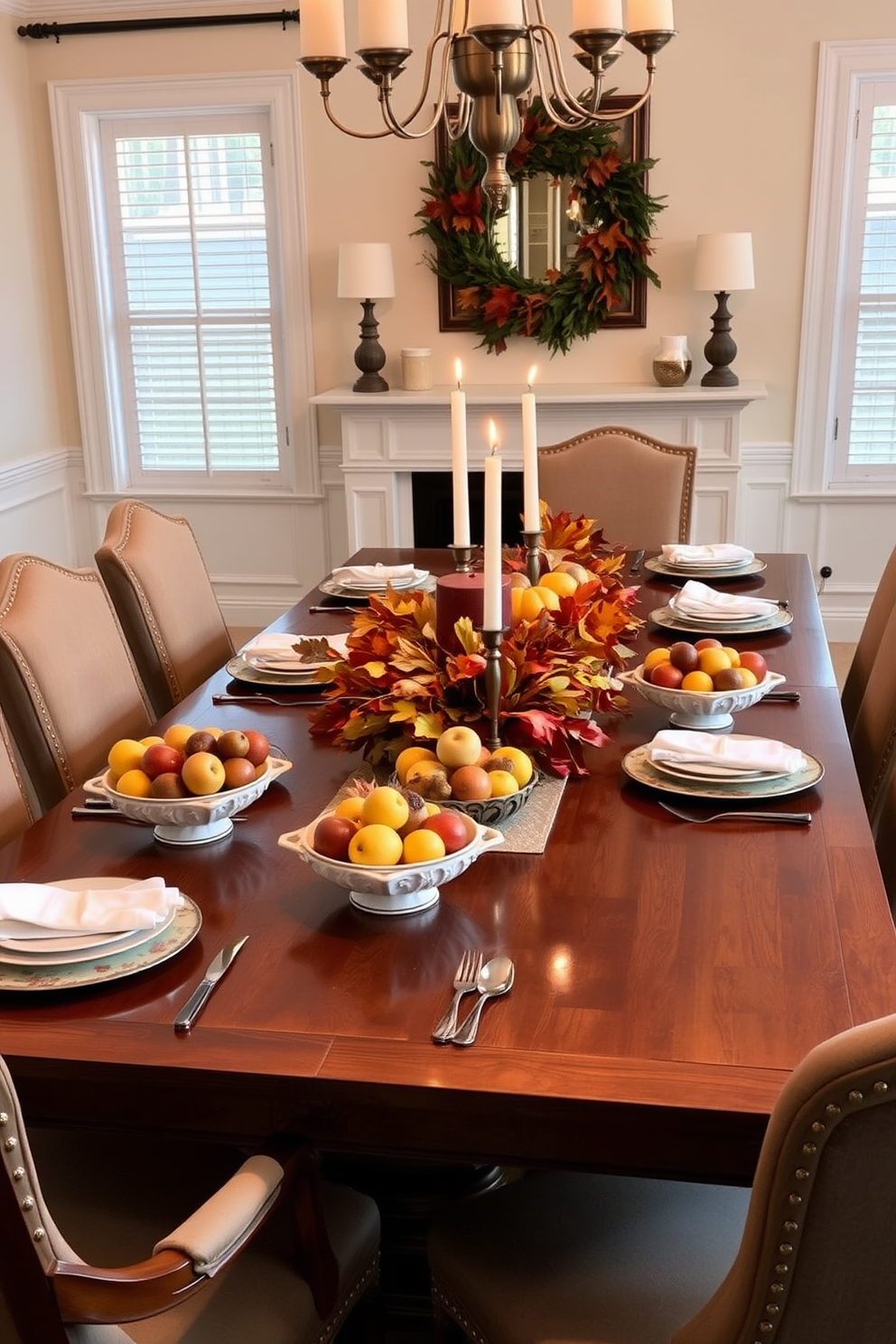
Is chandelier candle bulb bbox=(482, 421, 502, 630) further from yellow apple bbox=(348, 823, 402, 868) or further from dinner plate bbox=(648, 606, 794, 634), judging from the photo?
dinner plate bbox=(648, 606, 794, 634)

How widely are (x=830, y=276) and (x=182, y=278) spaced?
258 centimetres

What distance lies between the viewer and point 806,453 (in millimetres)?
5129

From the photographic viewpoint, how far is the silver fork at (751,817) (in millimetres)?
1788

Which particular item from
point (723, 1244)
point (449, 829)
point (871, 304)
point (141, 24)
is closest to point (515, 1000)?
point (449, 829)

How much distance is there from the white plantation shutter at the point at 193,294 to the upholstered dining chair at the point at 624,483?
2035 mm

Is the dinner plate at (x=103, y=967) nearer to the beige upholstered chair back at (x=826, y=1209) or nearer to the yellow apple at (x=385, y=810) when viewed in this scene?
the yellow apple at (x=385, y=810)

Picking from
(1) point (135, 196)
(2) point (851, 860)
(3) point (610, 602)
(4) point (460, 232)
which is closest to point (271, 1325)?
(2) point (851, 860)

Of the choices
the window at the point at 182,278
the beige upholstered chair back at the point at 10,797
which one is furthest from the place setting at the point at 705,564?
the window at the point at 182,278

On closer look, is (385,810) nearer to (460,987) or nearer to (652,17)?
(460,987)

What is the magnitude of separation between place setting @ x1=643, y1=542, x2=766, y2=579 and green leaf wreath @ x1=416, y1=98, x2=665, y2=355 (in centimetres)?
203

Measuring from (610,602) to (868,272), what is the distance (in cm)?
345

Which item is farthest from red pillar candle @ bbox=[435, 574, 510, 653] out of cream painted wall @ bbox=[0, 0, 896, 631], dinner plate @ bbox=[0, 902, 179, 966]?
cream painted wall @ bbox=[0, 0, 896, 631]

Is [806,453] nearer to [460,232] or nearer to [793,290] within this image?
[793,290]

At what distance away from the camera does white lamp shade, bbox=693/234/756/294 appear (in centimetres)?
466
